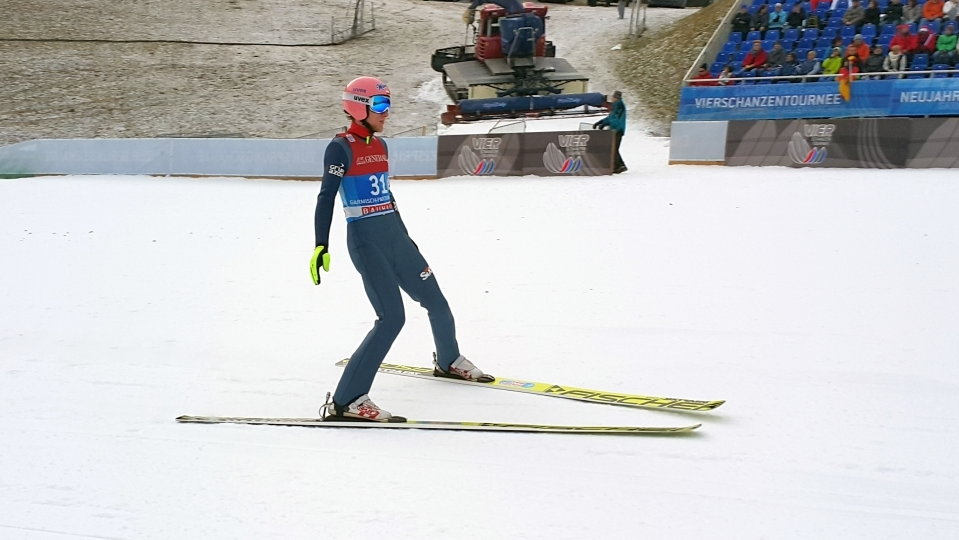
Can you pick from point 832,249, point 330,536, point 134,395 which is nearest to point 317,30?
point 832,249

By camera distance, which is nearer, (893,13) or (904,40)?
(904,40)

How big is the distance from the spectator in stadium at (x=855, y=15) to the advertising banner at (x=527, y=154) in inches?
325

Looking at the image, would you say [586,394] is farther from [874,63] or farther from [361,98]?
[874,63]

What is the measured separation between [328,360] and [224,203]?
8.80m

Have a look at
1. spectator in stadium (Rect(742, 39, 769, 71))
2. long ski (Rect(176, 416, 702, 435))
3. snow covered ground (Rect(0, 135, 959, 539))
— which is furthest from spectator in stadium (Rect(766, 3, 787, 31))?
long ski (Rect(176, 416, 702, 435))

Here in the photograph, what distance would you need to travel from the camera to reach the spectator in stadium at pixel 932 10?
18.8m

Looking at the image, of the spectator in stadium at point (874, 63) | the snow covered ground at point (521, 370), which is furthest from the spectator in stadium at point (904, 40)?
the snow covered ground at point (521, 370)

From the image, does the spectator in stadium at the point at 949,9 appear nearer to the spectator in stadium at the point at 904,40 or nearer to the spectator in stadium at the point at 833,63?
the spectator in stadium at the point at 904,40

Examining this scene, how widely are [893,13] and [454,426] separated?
1871cm

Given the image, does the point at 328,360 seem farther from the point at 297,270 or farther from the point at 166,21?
the point at 166,21

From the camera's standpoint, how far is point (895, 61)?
17.7 metres

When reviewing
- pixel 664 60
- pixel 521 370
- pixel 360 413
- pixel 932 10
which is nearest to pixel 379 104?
pixel 360 413

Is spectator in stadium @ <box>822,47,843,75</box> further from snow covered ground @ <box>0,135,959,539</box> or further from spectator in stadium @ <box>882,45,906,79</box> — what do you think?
snow covered ground @ <box>0,135,959,539</box>

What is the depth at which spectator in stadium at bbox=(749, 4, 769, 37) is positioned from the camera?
21.8 metres
